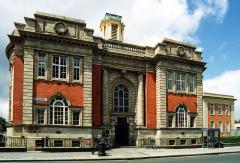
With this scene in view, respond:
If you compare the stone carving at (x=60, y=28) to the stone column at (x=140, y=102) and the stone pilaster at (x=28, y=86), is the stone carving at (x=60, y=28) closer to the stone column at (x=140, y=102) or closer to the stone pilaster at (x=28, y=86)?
the stone pilaster at (x=28, y=86)

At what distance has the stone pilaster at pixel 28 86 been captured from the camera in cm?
2914

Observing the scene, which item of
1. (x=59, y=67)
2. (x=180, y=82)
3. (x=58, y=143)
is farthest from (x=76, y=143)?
(x=180, y=82)

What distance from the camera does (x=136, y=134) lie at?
1426 inches

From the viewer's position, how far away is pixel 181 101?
3844 centimetres

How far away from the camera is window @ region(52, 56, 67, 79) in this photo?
31344 mm

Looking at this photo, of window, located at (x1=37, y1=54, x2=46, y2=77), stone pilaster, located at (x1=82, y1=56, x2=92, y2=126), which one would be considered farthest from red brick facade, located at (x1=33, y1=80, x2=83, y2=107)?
window, located at (x1=37, y1=54, x2=46, y2=77)

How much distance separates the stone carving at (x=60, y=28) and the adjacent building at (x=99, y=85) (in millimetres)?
94

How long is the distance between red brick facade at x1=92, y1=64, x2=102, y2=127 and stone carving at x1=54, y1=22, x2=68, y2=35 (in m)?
4.92

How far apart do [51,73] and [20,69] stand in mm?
2843

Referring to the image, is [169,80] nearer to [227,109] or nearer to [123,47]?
[123,47]

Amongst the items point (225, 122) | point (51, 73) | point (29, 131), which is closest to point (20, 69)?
point (51, 73)

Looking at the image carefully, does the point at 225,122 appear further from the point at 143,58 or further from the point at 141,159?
the point at 141,159

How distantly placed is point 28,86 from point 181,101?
58.8 feet

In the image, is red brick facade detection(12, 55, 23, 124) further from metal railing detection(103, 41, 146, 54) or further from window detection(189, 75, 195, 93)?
window detection(189, 75, 195, 93)
